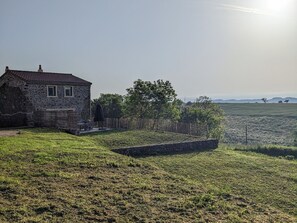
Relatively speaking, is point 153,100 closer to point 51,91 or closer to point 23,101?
point 51,91

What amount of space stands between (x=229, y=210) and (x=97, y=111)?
18451 mm

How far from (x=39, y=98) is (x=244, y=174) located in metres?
18.4

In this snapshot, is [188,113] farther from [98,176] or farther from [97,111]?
[98,176]

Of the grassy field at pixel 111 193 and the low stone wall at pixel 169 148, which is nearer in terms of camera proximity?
the grassy field at pixel 111 193

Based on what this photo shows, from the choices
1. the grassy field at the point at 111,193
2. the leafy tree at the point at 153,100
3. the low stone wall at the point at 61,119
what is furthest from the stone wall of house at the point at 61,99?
the grassy field at the point at 111,193

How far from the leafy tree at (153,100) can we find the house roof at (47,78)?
253 inches

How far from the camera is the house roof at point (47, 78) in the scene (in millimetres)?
23453

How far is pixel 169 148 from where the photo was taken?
637 inches

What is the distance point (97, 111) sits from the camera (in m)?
23.8

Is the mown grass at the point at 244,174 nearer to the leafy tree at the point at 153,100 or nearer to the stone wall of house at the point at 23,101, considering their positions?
the stone wall of house at the point at 23,101

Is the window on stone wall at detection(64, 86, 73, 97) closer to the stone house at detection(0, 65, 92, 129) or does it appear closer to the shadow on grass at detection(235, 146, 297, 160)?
the stone house at detection(0, 65, 92, 129)

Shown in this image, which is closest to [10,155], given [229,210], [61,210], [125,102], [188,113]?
[61,210]

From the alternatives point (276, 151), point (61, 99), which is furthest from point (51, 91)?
point (276, 151)

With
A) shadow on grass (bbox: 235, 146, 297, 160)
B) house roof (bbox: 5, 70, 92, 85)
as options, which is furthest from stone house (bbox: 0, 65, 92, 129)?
shadow on grass (bbox: 235, 146, 297, 160)
